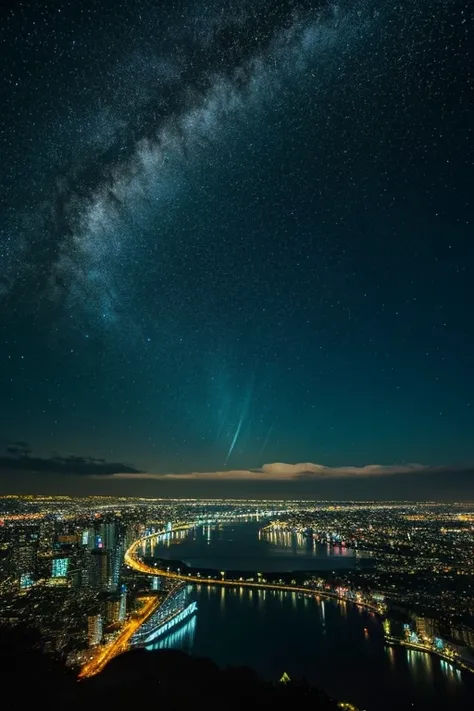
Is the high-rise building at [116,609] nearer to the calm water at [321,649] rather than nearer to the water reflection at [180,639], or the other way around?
the water reflection at [180,639]

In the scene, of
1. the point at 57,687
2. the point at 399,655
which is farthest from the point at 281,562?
the point at 57,687

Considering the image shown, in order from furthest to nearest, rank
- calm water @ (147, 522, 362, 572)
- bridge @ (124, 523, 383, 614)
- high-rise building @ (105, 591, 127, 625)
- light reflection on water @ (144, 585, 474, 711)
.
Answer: calm water @ (147, 522, 362, 572) → bridge @ (124, 523, 383, 614) → high-rise building @ (105, 591, 127, 625) → light reflection on water @ (144, 585, 474, 711)

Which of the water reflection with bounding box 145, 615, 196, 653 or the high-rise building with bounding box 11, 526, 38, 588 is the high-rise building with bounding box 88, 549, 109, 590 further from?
the water reflection with bounding box 145, 615, 196, 653

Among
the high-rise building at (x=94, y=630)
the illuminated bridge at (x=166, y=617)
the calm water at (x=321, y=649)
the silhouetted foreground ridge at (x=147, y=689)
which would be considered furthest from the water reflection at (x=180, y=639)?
the silhouetted foreground ridge at (x=147, y=689)

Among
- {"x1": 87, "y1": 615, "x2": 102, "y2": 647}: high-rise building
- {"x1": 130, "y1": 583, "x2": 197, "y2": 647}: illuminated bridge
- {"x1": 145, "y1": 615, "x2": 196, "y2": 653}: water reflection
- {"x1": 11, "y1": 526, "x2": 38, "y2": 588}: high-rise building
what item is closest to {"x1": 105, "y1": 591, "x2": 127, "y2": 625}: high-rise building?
{"x1": 130, "y1": 583, "x2": 197, "y2": 647}: illuminated bridge

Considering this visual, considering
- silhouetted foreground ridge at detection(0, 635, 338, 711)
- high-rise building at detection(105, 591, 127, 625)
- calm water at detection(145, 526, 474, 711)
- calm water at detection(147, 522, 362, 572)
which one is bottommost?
calm water at detection(147, 522, 362, 572)
